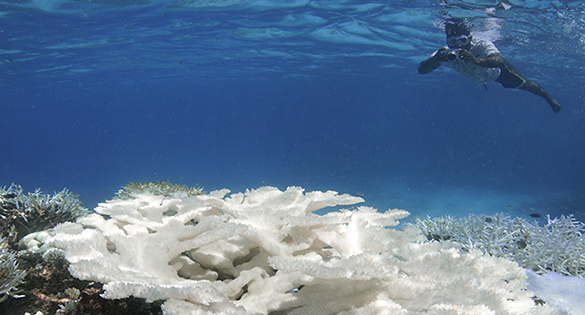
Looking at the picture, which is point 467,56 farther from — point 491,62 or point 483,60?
point 491,62

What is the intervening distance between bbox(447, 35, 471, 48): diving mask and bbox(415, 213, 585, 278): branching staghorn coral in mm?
9278

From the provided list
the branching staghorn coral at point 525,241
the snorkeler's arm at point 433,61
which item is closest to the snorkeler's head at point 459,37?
the snorkeler's arm at point 433,61

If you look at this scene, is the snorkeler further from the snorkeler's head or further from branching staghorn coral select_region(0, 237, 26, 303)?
branching staghorn coral select_region(0, 237, 26, 303)

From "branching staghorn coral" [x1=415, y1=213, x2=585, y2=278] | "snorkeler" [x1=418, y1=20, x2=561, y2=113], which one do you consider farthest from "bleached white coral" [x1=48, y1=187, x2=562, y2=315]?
"snorkeler" [x1=418, y1=20, x2=561, y2=113]

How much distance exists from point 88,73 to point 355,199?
37038 millimetres

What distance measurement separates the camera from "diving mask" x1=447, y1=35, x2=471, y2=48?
38.0 ft

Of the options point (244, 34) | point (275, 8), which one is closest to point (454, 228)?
point (275, 8)

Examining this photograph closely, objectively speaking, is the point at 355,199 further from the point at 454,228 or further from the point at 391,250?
the point at 454,228

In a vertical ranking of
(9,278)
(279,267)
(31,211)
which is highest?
(279,267)

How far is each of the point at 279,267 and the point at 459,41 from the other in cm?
1355

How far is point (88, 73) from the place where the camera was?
102 feet

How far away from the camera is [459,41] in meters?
11.9

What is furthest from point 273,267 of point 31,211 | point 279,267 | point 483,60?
point 483,60

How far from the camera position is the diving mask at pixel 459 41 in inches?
456
